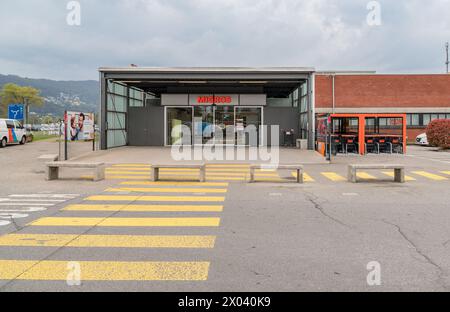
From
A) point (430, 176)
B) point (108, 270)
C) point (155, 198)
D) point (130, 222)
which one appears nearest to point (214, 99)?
point (430, 176)

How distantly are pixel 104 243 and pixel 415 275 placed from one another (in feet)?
Answer: 13.6

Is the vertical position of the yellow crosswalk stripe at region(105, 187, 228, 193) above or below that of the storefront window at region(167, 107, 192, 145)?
below

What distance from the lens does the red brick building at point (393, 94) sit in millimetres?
40969

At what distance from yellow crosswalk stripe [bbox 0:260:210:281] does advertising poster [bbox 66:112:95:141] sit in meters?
16.7

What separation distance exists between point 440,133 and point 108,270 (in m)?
29.9

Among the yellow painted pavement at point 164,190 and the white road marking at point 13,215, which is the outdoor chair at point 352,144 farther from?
the white road marking at point 13,215

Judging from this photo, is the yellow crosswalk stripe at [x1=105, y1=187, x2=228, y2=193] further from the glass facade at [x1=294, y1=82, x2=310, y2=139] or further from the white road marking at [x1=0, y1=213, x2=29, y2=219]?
the glass facade at [x1=294, y1=82, x2=310, y2=139]

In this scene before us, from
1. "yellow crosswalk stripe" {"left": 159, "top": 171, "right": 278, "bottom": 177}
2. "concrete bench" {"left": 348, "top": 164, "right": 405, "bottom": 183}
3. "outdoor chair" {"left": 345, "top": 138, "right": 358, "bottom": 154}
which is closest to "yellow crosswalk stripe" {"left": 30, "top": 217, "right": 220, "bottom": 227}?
"concrete bench" {"left": 348, "top": 164, "right": 405, "bottom": 183}

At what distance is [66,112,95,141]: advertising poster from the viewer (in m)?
21.8

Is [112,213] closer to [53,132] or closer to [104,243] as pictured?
[104,243]

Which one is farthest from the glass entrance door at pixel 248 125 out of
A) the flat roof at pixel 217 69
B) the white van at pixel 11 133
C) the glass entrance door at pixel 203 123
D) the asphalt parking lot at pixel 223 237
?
the asphalt parking lot at pixel 223 237

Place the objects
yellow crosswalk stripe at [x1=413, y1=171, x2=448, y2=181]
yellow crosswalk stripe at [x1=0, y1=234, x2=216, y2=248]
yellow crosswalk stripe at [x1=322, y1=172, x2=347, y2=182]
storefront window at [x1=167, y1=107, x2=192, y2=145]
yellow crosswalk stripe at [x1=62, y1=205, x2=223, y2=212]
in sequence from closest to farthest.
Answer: yellow crosswalk stripe at [x1=0, y1=234, x2=216, y2=248]
yellow crosswalk stripe at [x1=62, y1=205, x2=223, y2=212]
yellow crosswalk stripe at [x1=322, y1=172, x2=347, y2=182]
yellow crosswalk stripe at [x1=413, y1=171, x2=448, y2=181]
storefront window at [x1=167, y1=107, x2=192, y2=145]

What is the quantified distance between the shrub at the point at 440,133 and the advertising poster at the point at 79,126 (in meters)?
23.2

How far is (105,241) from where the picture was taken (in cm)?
632
